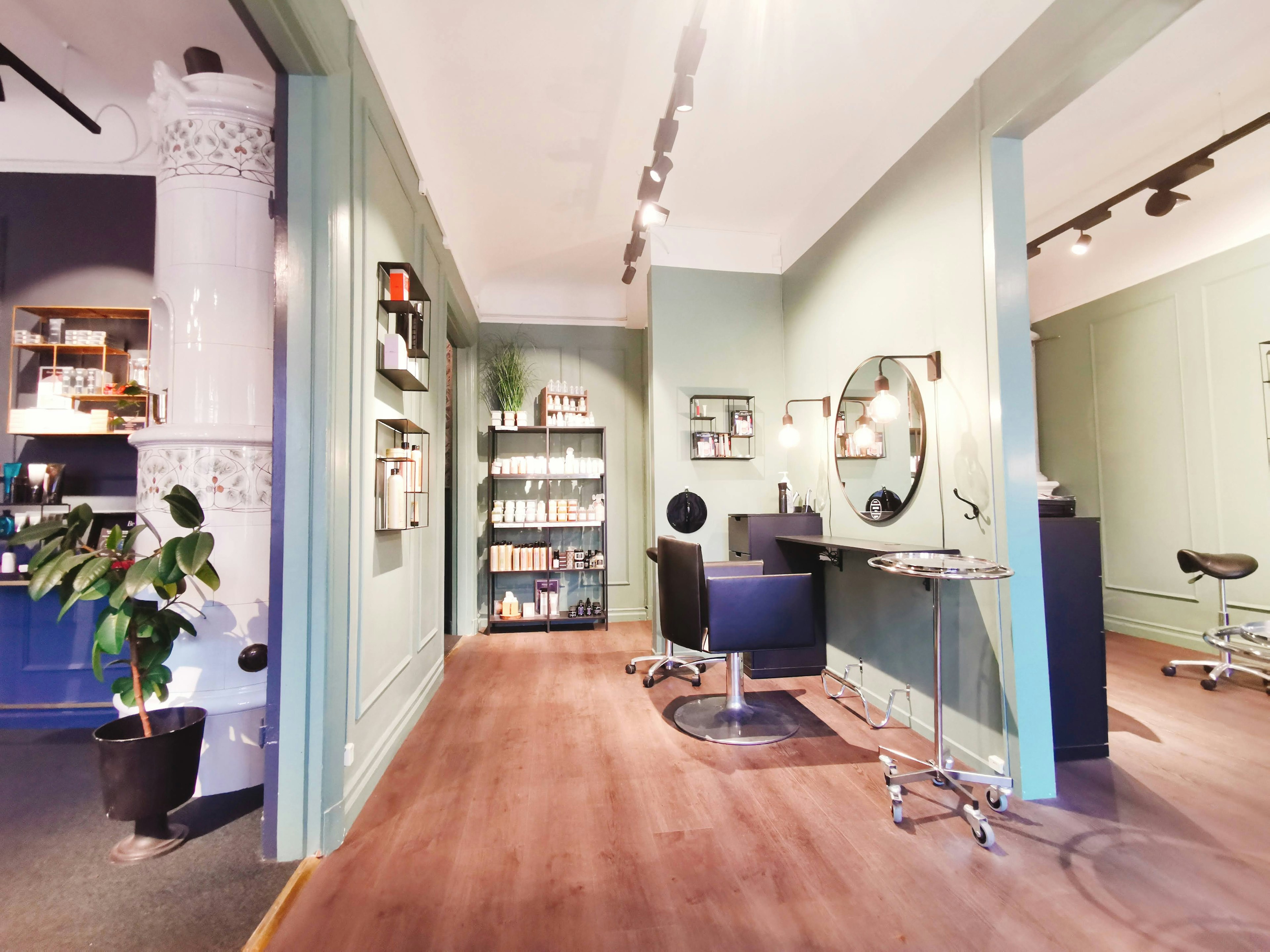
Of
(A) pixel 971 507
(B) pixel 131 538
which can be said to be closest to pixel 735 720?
(A) pixel 971 507

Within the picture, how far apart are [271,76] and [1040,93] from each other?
3.49m

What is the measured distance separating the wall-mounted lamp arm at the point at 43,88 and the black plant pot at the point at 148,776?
2.92 m

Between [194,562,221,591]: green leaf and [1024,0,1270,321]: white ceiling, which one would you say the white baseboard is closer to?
[194,562,221,591]: green leaf

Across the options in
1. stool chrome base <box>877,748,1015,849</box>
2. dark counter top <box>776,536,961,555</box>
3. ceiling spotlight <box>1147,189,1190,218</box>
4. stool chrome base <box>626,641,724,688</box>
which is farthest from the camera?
stool chrome base <box>626,641,724,688</box>

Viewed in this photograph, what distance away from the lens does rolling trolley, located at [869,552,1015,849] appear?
79.3 inches

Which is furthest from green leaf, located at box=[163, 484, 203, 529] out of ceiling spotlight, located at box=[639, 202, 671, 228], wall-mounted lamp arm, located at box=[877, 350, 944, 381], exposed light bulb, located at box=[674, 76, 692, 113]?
wall-mounted lamp arm, located at box=[877, 350, 944, 381]

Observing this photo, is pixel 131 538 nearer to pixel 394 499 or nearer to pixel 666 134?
pixel 394 499

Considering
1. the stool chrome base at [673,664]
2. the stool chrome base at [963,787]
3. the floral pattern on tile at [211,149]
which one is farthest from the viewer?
the stool chrome base at [673,664]

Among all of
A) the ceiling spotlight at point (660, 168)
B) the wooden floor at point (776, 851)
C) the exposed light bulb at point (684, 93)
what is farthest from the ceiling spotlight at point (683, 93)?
the wooden floor at point (776, 851)

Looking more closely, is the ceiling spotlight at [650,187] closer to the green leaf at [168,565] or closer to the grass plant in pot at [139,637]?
the grass plant in pot at [139,637]

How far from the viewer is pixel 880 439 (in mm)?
3340

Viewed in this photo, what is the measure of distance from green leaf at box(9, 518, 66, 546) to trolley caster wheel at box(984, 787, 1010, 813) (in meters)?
3.40

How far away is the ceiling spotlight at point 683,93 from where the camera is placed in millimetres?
2635

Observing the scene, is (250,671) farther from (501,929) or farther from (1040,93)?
(1040,93)
